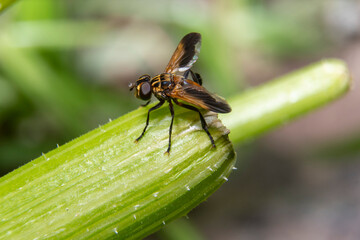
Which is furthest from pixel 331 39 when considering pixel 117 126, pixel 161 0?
pixel 117 126

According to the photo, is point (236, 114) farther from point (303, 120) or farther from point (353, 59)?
point (353, 59)

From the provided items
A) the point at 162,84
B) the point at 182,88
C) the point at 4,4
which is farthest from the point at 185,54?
the point at 4,4

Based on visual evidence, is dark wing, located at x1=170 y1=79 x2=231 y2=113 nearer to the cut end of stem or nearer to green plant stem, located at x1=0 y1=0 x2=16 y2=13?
the cut end of stem

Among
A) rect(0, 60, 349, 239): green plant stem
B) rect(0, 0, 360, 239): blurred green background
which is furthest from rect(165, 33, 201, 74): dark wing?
rect(0, 0, 360, 239): blurred green background

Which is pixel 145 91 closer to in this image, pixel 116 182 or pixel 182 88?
pixel 182 88

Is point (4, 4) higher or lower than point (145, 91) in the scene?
higher

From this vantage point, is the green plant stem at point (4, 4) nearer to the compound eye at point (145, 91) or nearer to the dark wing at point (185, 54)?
the compound eye at point (145, 91)
